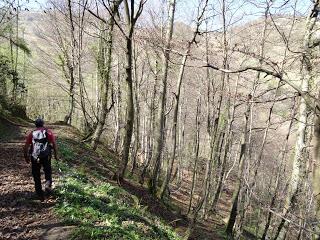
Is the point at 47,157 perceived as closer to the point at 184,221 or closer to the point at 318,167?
the point at 318,167

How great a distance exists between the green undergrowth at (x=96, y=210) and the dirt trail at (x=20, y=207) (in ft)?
1.10

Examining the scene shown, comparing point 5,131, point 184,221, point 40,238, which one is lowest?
point 184,221

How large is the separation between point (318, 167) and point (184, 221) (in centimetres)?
1111

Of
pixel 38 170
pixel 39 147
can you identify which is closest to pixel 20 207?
pixel 38 170

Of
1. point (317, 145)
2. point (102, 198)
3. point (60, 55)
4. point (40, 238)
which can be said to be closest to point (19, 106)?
point (60, 55)

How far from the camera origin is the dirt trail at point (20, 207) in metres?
6.70

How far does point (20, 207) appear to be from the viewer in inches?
295

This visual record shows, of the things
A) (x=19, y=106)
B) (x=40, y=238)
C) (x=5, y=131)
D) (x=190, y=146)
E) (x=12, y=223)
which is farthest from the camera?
(x=190, y=146)

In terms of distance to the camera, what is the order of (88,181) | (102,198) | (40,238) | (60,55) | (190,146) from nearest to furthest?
1. (40,238)
2. (102,198)
3. (88,181)
4. (60,55)
5. (190,146)

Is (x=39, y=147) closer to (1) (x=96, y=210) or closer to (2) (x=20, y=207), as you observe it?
(2) (x=20, y=207)

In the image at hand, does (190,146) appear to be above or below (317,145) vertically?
below

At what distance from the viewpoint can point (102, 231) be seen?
6715 millimetres

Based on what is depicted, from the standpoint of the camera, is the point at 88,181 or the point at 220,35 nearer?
the point at 88,181

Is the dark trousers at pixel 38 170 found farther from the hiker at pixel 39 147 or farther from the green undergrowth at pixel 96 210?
the green undergrowth at pixel 96 210
